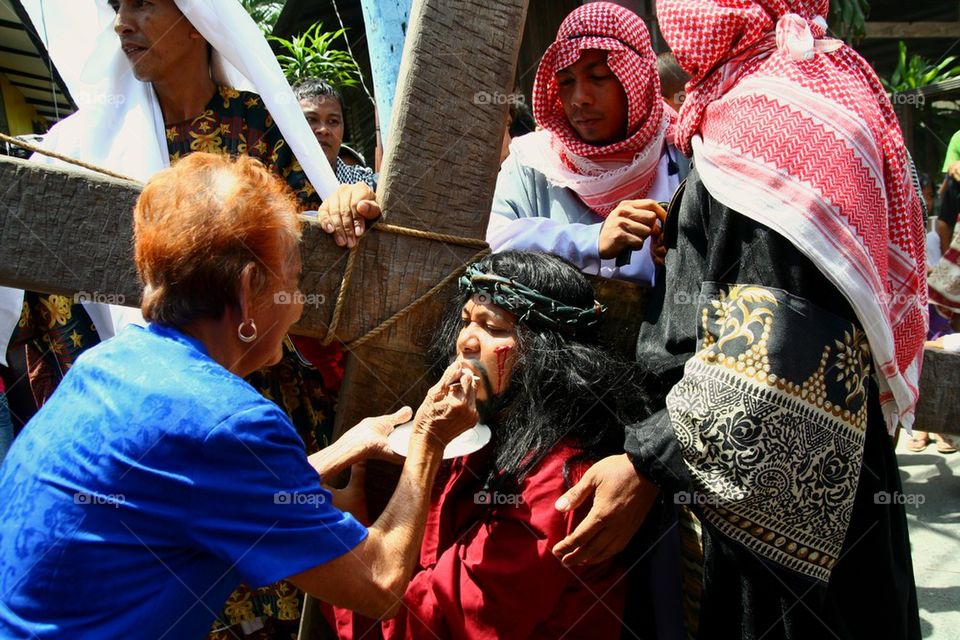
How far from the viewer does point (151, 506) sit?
1548 millimetres

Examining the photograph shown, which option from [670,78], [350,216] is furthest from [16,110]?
[350,216]

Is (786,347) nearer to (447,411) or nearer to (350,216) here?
(447,411)

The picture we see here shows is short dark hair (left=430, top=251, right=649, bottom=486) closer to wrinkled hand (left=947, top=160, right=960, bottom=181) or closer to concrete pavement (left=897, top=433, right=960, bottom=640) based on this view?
concrete pavement (left=897, top=433, right=960, bottom=640)

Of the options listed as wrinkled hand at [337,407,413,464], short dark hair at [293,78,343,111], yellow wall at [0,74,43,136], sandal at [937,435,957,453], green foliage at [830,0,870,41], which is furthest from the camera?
yellow wall at [0,74,43,136]

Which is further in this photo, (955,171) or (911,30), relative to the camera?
(911,30)

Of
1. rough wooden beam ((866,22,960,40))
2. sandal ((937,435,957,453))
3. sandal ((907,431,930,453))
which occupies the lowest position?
sandal ((907,431,930,453))

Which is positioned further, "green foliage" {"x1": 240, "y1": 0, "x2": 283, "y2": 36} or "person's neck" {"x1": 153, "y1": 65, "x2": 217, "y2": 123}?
"green foliage" {"x1": 240, "y1": 0, "x2": 283, "y2": 36}

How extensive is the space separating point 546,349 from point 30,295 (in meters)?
1.65

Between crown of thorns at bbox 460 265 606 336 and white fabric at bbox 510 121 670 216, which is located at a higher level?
white fabric at bbox 510 121 670 216

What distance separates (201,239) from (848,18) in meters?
7.12

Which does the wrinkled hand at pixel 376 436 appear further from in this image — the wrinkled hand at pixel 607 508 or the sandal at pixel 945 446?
the sandal at pixel 945 446

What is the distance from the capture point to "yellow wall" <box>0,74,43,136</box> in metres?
10.4

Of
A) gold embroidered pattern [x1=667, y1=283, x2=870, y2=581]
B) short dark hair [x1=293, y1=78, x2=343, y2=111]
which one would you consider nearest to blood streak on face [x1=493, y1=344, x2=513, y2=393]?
gold embroidered pattern [x1=667, y1=283, x2=870, y2=581]

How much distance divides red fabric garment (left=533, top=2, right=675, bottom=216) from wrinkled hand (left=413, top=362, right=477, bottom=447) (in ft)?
3.24
